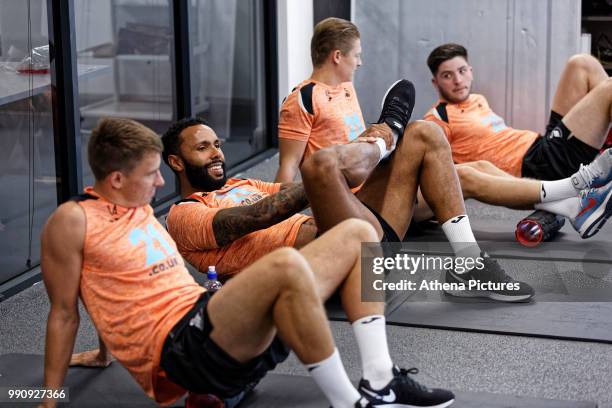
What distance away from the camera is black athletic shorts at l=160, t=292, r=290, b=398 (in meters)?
2.41

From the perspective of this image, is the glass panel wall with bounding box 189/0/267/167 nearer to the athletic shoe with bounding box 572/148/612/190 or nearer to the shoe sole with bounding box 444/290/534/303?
the athletic shoe with bounding box 572/148/612/190

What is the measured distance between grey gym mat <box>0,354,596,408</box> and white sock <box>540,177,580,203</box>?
1535 millimetres

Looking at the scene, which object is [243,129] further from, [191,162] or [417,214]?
[191,162]

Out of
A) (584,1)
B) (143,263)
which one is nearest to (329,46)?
(143,263)

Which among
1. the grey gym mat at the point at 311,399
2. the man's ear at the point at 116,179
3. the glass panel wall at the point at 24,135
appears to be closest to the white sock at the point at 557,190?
the grey gym mat at the point at 311,399

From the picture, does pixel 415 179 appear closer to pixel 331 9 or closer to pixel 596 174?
pixel 596 174

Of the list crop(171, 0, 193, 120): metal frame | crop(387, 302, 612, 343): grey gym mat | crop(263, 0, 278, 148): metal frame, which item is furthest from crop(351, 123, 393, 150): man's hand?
crop(263, 0, 278, 148): metal frame

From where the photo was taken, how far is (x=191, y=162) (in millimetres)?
3389

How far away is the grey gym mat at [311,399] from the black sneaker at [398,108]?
1.02 m

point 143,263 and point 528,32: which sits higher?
point 528,32

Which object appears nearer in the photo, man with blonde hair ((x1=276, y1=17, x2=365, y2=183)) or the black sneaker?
the black sneaker

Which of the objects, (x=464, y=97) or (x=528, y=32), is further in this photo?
(x=528, y=32)

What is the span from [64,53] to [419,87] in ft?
8.81

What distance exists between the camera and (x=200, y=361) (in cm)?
242
